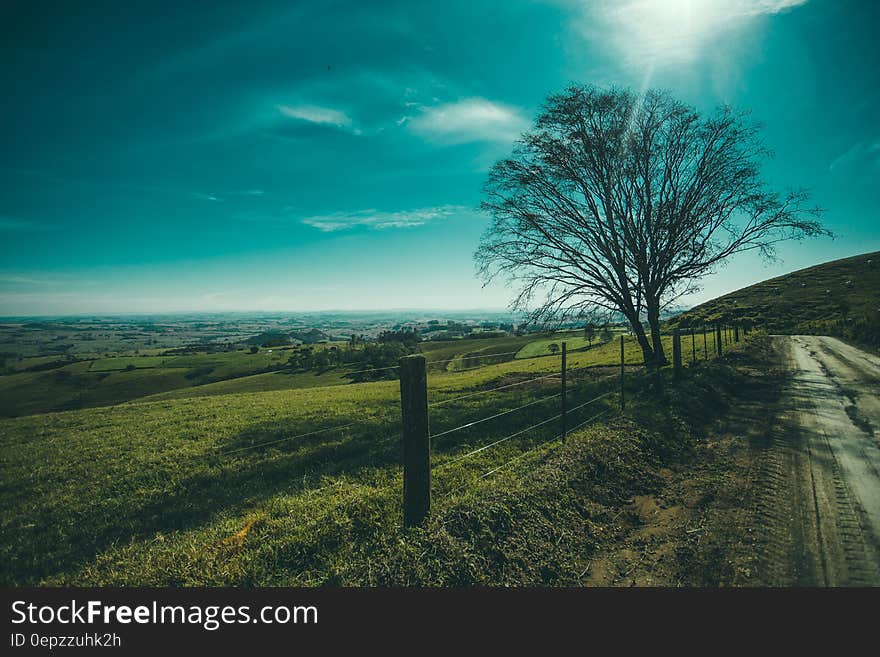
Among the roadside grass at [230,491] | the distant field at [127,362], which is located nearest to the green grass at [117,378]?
the distant field at [127,362]

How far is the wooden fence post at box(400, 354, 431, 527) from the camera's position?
4473 millimetres

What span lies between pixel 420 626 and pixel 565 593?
149cm

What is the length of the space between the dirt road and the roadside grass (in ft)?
7.32

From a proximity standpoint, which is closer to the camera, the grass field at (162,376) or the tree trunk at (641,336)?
the tree trunk at (641,336)

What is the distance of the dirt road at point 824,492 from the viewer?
3.80m

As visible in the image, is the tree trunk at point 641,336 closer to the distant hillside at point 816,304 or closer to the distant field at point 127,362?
the distant hillside at point 816,304

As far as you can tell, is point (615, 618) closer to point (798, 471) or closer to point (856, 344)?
point (798, 471)

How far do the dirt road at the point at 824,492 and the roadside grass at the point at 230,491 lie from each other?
7.32 feet

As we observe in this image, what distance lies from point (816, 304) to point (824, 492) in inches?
3085

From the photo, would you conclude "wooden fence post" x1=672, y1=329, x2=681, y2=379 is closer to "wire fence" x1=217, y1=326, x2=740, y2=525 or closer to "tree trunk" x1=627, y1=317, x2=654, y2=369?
"wire fence" x1=217, y1=326, x2=740, y2=525

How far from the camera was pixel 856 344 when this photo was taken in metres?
27.0

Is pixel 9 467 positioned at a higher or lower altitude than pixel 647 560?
lower

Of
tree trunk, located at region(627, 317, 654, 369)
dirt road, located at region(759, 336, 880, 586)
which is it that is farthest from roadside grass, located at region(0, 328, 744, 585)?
tree trunk, located at region(627, 317, 654, 369)

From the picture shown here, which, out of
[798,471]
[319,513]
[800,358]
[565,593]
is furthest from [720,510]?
[800,358]
